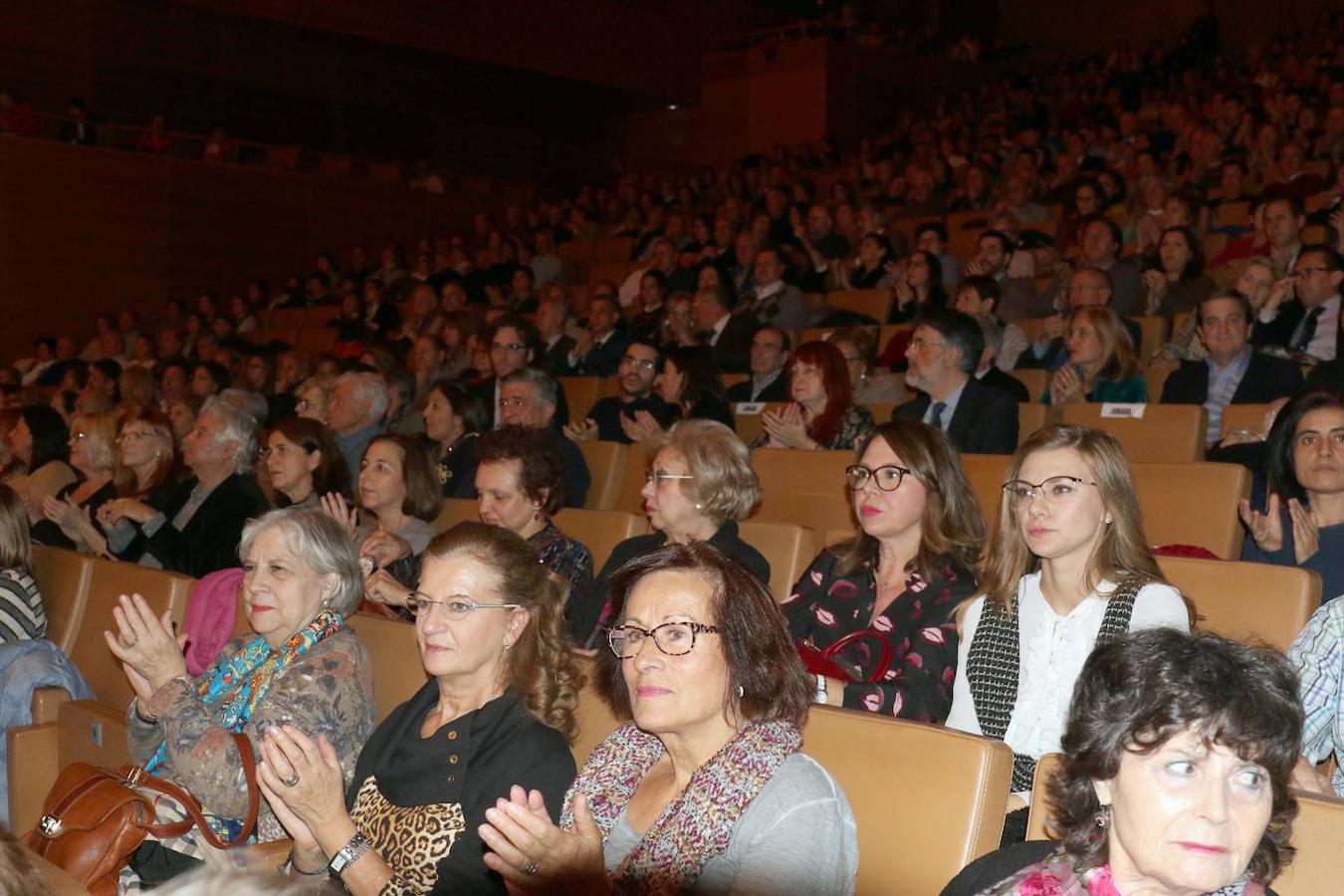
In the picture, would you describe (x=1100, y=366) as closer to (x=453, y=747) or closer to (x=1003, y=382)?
(x=1003, y=382)

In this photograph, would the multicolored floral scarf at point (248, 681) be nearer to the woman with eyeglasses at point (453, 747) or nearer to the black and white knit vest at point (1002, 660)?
the woman with eyeglasses at point (453, 747)

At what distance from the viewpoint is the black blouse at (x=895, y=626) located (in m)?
2.21

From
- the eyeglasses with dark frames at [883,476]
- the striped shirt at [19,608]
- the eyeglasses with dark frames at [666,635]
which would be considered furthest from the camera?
the striped shirt at [19,608]

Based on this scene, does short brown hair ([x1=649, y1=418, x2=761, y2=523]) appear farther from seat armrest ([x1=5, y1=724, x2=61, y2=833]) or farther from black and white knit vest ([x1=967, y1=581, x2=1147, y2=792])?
seat armrest ([x1=5, y1=724, x2=61, y2=833])

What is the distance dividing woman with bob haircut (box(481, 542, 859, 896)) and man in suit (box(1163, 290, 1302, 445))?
2.75 m

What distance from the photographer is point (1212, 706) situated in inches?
50.1

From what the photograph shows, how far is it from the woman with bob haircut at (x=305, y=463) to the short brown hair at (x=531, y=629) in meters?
1.81

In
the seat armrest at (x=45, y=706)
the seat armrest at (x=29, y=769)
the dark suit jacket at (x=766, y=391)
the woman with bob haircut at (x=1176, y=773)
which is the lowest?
the seat armrest at (x=29, y=769)

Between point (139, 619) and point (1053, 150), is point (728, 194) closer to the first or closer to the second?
point (1053, 150)

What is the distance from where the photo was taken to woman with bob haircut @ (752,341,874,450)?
3.93m

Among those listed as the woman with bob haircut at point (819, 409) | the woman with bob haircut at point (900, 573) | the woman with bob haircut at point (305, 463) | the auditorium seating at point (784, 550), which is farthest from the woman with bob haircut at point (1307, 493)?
the woman with bob haircut at point (305, 463)

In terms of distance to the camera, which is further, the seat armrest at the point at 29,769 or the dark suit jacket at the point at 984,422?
the dark suit jacket at the point at 984,422

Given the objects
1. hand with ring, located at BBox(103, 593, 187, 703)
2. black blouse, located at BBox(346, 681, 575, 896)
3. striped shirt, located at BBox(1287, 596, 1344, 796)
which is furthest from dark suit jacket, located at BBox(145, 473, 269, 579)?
striped shirt, located at BBox(1287, 596, 1344, 796)

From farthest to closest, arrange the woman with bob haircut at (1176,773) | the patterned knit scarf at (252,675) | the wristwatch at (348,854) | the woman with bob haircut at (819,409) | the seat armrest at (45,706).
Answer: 1. the woman with bob haircut at (819,409)
2. the seat armrest at (45,706)
3. the patterned knit scarf at (252,675)
4. the wristwatch at (348,854)
5. the woman with bob haircut at (1176,773)
